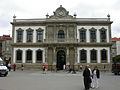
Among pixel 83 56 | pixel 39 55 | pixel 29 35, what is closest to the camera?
pixel 83 56

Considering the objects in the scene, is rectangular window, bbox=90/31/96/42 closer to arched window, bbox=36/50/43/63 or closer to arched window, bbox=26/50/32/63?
arched window, bbox=36/50/43/63

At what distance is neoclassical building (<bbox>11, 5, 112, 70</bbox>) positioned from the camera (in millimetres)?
46500

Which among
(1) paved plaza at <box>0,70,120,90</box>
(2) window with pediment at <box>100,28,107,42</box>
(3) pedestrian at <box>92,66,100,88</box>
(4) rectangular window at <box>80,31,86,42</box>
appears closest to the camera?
(1) paved plaza at <box>0,70,120,90</box>

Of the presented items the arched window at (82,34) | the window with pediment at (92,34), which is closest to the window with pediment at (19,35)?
the arched window at (82,34)

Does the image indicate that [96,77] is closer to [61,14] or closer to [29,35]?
[61,14]

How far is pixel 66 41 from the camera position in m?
46.3

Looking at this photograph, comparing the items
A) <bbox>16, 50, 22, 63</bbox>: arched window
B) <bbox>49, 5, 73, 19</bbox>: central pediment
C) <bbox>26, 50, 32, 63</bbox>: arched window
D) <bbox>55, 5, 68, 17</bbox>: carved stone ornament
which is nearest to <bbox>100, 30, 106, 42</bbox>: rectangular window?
<bbox>49, 5, 73, 19</bbox>: central pediment

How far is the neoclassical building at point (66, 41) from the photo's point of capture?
4650cm

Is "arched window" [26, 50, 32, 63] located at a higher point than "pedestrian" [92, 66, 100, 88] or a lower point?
higher

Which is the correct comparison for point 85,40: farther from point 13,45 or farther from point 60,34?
point 13,45

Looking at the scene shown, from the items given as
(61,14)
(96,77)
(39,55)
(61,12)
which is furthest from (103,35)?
(96,77)

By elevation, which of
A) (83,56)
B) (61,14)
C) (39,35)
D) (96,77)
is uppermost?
(61,14)

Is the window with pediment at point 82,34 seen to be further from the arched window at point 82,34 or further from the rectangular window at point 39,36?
the rectangular window at point 39,36

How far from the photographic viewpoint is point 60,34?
4728 cm
